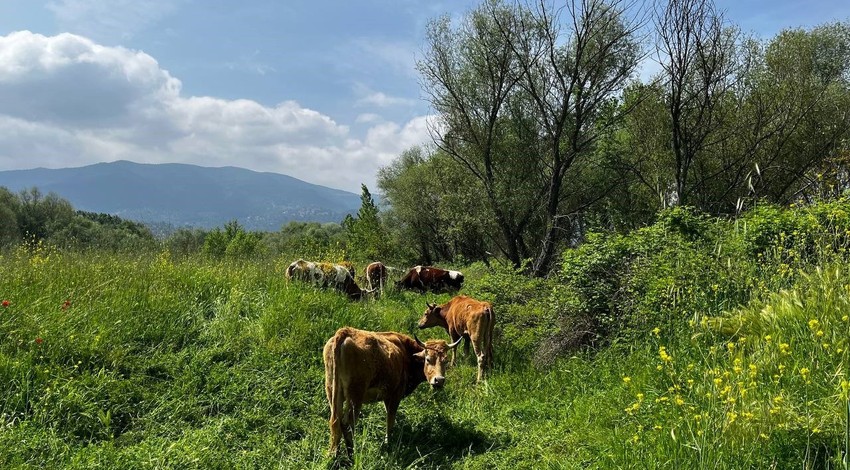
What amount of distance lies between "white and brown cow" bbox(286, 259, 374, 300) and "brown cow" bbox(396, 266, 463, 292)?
4.64 meters

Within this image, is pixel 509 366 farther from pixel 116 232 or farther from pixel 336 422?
pixel 116 232

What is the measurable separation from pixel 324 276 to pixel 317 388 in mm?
5796

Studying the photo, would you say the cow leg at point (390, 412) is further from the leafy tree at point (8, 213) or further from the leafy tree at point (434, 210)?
the leafy tree at point (8, 213)

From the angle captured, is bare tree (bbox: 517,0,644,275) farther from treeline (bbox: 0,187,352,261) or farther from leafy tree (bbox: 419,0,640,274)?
treeline (bbox: 0,187,352,261)

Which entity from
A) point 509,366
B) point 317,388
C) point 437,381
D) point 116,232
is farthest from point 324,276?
point 116,232

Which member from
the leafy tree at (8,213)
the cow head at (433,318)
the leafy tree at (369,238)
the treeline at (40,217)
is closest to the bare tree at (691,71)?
the cow head at (433,318)

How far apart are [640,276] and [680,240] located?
0.94 meters

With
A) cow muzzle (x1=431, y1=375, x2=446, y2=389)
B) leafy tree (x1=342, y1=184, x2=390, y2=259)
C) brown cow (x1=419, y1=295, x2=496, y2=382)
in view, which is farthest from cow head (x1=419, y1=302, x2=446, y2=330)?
leafy tree (x1=342, y1=184, x2=390, y2=259)

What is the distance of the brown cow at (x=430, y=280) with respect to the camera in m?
18.5

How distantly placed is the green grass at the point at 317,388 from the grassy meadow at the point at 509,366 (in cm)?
3

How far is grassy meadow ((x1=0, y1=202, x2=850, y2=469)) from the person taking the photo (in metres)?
3.88

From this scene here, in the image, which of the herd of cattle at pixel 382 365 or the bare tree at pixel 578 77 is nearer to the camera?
the herd of cattle at pixel 382 365

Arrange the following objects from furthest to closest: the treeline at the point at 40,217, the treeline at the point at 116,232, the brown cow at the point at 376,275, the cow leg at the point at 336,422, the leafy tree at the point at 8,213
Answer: the treeline at the point at 40,217
the leafy tree at the point at 8,213
the brown cow at the point at 376,275
the treeline at the point at 116,232
the cow leg at the point at 336,422

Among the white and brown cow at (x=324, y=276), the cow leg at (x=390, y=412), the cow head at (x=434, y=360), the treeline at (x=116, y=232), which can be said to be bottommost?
the cow leg at (x=390, y=412)
